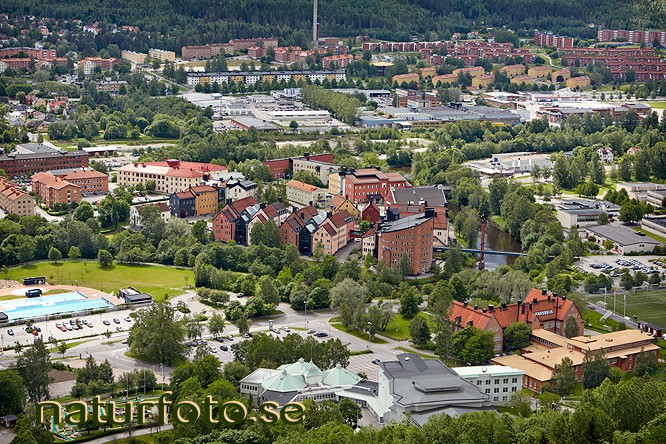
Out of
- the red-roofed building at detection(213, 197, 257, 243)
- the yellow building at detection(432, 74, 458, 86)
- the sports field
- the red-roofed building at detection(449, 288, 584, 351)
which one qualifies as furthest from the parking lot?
the yellow building at detection(432, 74, 458, 86)

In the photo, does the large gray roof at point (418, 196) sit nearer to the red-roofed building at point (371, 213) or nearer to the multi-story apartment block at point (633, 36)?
the red-roofed building at point (371, 213)

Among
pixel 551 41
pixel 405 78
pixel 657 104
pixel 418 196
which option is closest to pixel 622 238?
pixel 418 196

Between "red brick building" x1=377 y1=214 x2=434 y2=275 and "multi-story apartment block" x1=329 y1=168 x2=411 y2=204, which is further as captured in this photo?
"multi-story apartment block" x1=329 y1=168 x2=411 y2=204

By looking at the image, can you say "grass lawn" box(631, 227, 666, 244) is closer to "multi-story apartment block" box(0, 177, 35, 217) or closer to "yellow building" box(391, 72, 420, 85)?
"multi-story apartment block" box(0, 177, 35, 217)

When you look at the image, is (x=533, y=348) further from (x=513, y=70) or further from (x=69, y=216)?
(x=513, y=70)

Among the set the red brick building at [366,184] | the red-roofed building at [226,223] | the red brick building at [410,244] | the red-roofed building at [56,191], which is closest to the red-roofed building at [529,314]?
the red brick building at [410,244]

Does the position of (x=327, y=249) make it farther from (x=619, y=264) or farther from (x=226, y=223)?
(x=619, y=264)
